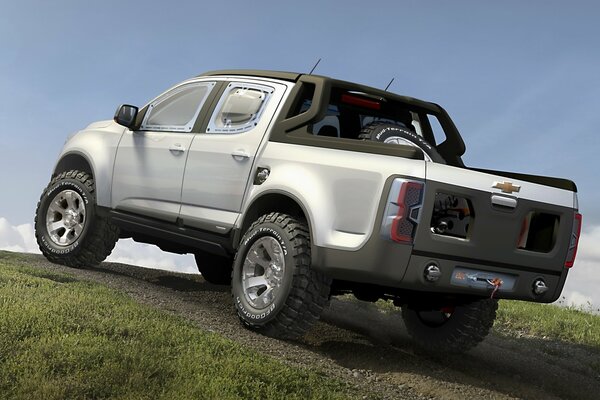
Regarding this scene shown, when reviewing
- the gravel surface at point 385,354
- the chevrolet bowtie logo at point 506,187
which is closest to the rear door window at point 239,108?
the gravel surface at point 385,354

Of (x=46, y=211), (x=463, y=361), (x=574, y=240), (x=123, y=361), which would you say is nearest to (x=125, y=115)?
(x=46, y=211)

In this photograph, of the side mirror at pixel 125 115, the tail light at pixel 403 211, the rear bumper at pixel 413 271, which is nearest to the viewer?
the tail light at pixel 403 211

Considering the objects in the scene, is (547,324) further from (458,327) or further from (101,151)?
(101,151)

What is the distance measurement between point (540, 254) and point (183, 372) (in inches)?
115

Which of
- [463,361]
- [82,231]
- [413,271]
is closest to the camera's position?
[413,271]

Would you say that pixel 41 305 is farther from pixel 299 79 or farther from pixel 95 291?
pixel 299 79

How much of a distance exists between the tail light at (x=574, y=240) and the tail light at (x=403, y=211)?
1.65 meters

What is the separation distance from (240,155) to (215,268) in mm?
3305

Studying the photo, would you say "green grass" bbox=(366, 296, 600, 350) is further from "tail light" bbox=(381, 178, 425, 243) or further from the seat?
"tail light" bbox=(381, 178, 425, 243)

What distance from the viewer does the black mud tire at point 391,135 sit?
239 inches

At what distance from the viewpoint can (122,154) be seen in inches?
303

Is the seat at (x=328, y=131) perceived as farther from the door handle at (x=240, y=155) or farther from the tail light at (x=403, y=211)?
the tail light at (x=403, y=211)

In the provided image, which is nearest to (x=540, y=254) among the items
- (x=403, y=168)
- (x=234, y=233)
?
(x=403, y=168)

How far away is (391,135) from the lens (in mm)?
6172
